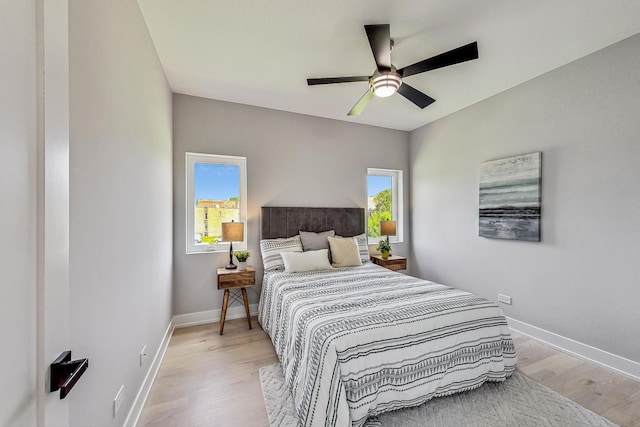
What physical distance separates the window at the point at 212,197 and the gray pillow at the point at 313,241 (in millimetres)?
803

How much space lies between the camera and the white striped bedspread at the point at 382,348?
1.51 m

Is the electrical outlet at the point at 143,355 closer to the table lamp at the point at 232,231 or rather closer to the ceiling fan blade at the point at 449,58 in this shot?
the table lamp at the point at 232,231

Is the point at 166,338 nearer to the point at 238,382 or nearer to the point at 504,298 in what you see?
the point at 238,382

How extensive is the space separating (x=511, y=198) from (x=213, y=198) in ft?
12.1

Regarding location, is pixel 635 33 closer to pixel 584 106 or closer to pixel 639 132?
pixel 584 106

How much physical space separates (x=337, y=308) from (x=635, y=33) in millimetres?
3320

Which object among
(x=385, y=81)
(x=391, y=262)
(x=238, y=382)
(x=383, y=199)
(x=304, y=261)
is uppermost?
(x=385, y=81)

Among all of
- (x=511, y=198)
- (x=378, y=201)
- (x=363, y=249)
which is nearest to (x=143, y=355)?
(x=363, y=249)

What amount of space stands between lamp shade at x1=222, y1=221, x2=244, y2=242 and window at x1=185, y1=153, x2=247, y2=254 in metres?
0.40

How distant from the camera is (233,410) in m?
1.81

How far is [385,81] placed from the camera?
2.14 m

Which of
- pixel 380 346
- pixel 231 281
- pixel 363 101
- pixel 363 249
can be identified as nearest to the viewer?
pixel 380 346

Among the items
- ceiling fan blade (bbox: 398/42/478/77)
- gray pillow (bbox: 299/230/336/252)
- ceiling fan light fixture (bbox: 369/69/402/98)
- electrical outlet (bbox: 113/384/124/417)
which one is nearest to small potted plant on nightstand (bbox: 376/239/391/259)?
gray pillow (bbox: 299/230/336/252)

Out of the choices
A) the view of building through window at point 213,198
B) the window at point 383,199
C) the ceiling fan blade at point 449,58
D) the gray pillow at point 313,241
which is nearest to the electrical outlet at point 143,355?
the view of building through window at point 213,198
